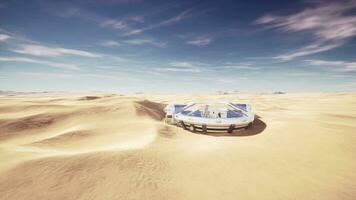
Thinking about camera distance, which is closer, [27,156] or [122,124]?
[27,156]

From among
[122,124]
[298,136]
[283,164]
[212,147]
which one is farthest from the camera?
[122,124]

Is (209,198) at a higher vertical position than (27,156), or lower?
lower

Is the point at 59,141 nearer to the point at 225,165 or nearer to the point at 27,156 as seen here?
the point at 27,156

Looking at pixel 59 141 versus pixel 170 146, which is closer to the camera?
pixel 170 146

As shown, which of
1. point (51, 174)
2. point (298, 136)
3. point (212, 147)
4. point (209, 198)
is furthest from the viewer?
A: point (298, 136)

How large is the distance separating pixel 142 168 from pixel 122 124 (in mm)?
5031

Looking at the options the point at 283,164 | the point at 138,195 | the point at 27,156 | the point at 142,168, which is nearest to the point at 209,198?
the point at 138,195

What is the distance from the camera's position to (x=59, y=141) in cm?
657

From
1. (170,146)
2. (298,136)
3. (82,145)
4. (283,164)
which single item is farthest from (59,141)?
(298,136)

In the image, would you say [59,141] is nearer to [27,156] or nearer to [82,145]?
[82,145]

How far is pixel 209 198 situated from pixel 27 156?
4.19 meters

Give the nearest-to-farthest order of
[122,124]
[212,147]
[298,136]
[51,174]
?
[51,174]
[212,147]
[298,136]
[122,124]

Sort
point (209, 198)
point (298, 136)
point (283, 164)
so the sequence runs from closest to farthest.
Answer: point (209, 198) → point (283, 164) → point (298, 136)

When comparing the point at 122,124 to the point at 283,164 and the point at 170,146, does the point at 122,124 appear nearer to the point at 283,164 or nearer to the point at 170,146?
the point at 170,146
